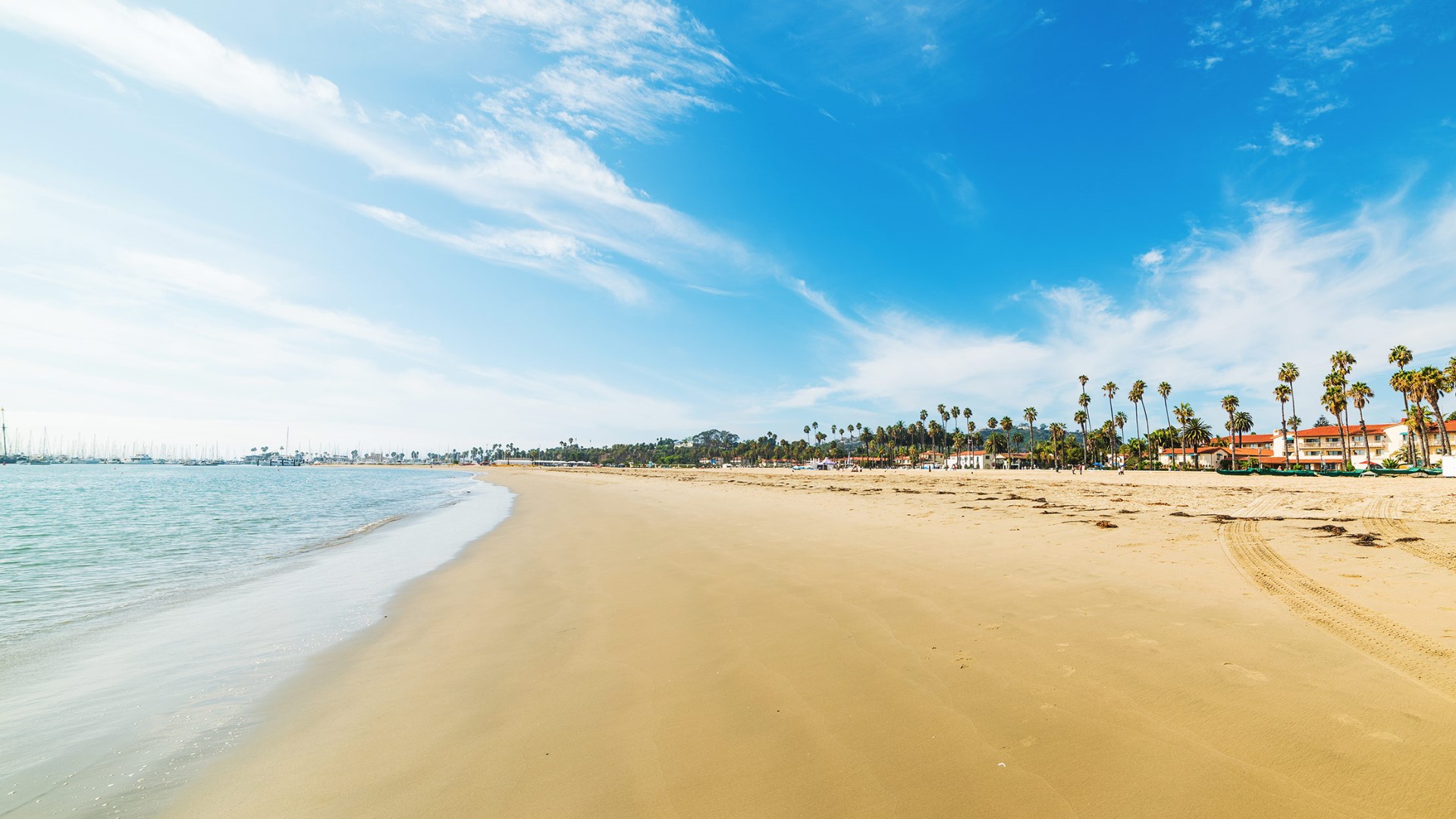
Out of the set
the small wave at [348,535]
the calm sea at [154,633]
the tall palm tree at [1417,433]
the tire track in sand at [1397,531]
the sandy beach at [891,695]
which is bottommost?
the small wave at [348,535]

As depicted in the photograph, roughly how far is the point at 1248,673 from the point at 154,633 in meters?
13.3

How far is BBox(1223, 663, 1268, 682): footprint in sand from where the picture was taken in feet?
15.5

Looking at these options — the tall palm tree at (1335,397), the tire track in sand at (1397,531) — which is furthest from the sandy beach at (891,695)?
the tall palm tree at (1335,397)

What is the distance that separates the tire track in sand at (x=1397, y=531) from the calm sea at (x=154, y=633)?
17.0 meters

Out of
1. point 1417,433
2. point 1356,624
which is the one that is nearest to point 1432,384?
point 1417,433

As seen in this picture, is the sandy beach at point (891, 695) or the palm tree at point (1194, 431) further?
the palm tree at point (1194, 431)

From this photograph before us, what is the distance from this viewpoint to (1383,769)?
332cm

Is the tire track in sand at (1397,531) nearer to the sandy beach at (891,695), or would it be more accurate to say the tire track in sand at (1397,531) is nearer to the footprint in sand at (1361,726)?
the sandy beach at (891,695)

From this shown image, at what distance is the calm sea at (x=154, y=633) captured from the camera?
4016 millimetres

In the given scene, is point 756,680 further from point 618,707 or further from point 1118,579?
point 1118,579

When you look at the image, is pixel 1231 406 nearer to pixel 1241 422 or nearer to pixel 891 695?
pixel 1241 422

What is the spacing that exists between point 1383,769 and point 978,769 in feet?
8.29

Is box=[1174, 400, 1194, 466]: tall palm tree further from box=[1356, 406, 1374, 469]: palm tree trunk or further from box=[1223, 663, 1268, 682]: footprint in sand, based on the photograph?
box=[1223, 663, 1268, 682]: footprint in sand

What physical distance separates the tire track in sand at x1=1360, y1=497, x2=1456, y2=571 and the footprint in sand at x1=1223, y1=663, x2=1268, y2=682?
307 inches
